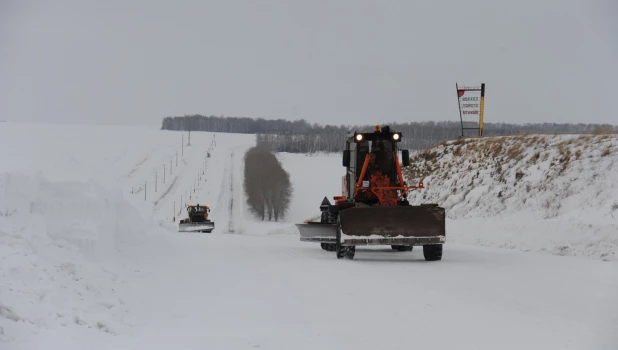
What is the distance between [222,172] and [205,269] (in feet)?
278

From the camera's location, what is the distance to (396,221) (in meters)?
14.3

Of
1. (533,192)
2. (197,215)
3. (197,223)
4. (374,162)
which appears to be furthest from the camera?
(197,215)

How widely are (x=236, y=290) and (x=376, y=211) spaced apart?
16.6 ft

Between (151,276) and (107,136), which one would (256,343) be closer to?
(151,276)

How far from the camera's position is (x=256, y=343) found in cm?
676

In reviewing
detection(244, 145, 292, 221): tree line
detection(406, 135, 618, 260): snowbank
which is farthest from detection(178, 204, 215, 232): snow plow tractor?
detection(244, 145, 292, 221): tree line

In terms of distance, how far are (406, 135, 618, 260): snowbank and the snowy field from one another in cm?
66

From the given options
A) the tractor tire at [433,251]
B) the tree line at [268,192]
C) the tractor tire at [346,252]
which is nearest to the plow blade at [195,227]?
the tractor tire at [346,252]

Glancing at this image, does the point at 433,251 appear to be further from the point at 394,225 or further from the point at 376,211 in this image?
the point at 376,211

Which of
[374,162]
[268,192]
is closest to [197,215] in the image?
[374,162]

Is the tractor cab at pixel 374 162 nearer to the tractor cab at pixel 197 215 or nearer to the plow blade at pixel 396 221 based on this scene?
the plow blade at pixel 396 221

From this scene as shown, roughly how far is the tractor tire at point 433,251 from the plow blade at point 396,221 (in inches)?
17.0

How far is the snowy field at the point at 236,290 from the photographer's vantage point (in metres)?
6.84

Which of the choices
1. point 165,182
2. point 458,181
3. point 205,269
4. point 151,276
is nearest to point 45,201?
point 151,276
